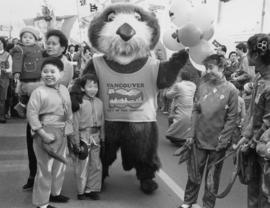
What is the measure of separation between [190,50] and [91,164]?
161 cm

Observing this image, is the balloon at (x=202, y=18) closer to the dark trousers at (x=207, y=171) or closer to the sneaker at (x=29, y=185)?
the dark trousers at (x=207, y=171)

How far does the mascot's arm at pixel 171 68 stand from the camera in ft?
15.6

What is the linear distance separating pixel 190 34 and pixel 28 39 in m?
2.26

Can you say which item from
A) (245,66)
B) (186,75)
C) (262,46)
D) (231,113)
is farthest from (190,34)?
(245,66)

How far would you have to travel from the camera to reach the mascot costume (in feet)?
15.8

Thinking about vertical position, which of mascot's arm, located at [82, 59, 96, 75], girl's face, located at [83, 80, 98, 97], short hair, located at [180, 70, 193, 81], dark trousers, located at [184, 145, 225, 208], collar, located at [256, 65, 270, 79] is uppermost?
collar, located at [256, 65, 270, 79]

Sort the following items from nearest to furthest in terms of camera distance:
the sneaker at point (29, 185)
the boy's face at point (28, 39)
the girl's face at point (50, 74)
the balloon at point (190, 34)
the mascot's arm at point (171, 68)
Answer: the balloon at point (190, 34), the girl's face at point (50, 74), the mascot's arm at point (171, 68), the sneaker at point (29, 185), the boy's face at point (28, 39)

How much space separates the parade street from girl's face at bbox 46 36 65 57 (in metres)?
1.56

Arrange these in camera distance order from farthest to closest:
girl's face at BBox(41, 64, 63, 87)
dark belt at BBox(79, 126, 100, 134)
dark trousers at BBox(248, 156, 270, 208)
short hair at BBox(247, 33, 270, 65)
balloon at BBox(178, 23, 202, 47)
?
1. dark belt at BBox(79, 126, 100, 134)
2. girl's face at BBox(41, 64, 63, 87)
3. balloon at BBox(178, 23, 202, 47)
4. dark trousers at BBox(248, 156, 270, 208)
5. short hair at BBox(247, 33, 270, 65)

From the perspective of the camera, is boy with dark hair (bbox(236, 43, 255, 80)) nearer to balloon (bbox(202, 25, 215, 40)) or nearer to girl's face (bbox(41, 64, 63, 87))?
balloon (bbox(202, 25, 215, 40))

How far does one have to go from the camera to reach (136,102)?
489 centimetres

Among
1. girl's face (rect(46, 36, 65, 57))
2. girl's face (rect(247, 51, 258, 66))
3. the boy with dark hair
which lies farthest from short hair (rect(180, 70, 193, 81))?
girl's face (rect(247, 51, 258, 66))

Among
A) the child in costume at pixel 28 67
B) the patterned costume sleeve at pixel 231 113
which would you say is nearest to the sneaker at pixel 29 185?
the child in costume at pixel 28 67

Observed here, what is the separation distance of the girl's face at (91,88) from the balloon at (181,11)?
1077 millimetres
